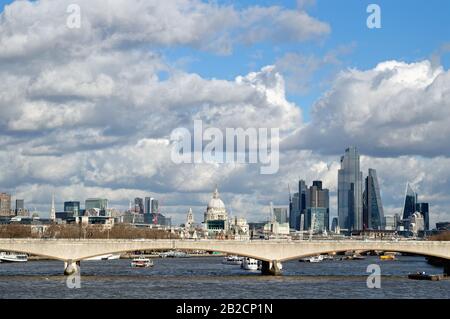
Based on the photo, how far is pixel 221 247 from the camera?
327 ft

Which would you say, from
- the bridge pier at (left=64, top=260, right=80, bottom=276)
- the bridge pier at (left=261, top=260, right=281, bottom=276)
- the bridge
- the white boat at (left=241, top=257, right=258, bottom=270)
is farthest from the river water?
the white boat at (left=241, top=257, right=258, bottom=270)

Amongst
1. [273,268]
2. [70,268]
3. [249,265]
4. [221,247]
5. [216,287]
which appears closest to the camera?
[216,287]

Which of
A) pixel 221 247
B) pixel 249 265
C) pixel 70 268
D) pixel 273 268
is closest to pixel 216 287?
pixel 221 247

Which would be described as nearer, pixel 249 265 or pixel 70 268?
pixel 70 268

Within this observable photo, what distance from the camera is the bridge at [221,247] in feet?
322

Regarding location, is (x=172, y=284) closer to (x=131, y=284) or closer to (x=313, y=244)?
(x=131, y=284)

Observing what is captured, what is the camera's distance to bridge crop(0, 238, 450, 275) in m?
98.1

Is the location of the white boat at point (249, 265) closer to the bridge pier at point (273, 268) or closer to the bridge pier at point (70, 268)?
the bridge pier at point (273, 268)

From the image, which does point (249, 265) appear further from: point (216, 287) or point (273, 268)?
point (216, 287)

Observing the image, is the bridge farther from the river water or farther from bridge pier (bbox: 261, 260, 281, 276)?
the river water

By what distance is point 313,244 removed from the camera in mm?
101875
